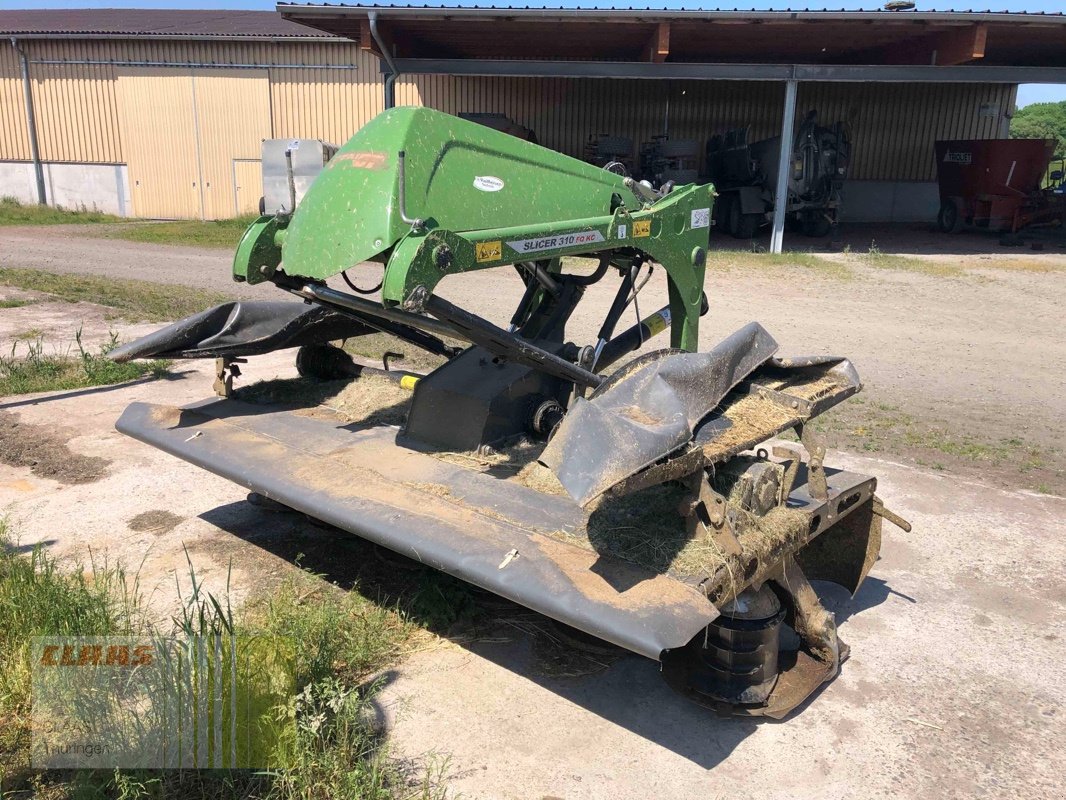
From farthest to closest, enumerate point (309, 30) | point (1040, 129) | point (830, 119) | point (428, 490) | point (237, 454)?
point (1040, 129), point (830, 119), point (309, 30), point (237, 454), point (428, 490)

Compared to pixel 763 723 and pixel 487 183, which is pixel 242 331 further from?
pixel 763 723

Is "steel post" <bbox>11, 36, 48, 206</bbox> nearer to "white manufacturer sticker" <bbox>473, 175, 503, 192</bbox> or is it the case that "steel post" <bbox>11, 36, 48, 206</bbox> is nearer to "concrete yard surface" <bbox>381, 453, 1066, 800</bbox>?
"white manufacturer sticker" <bbox>473, 175, 503, 192</bbox>

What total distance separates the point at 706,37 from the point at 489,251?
52.8 ft

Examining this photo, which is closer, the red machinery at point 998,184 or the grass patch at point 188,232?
the grass patch at point 188,232

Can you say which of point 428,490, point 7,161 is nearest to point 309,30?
point 7,161

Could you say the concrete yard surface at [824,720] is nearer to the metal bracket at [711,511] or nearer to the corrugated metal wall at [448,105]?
the metal bracket at [711,511]

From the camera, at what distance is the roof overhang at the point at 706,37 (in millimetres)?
15922

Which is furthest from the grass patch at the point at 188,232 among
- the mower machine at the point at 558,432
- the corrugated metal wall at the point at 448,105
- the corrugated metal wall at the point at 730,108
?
the mower machine at the point at 558,432

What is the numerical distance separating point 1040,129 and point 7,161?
166 ft

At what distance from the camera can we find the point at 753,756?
3.21 m

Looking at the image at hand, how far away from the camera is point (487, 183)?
3959 mm

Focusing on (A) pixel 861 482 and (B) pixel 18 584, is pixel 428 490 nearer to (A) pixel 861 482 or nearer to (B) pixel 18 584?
(B) pixel 18 584

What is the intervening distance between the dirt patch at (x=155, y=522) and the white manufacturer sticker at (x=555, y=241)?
2598mm

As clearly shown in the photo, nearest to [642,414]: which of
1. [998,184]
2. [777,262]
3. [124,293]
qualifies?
[124,293]
